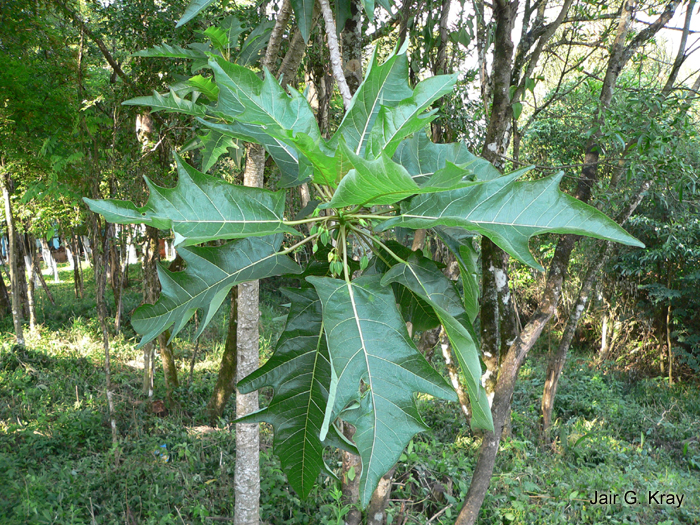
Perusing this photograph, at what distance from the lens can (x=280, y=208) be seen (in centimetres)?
80

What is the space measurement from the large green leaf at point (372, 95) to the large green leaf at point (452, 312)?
24 centimetres

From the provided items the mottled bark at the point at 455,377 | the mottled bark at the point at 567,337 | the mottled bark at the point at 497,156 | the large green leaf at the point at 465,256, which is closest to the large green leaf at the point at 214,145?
the large green leaf at the point at 465,256

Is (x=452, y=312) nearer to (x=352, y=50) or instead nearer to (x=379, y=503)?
(x=352, y=50)

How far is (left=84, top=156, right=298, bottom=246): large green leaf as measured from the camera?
677 mm

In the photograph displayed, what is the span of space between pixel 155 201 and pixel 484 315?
2.71 meters

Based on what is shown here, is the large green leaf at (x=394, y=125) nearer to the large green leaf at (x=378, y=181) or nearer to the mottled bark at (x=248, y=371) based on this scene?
the large green leaf at (x=378, y=181)

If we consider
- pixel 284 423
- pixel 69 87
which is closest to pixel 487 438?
pixel 284 423

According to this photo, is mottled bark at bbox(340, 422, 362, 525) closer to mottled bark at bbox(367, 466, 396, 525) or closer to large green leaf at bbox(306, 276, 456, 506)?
mottled bark at bbox(367, 466, 396, 525)

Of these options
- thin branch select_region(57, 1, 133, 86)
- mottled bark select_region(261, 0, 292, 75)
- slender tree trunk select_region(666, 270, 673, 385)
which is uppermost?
thin branch select_region(57, 1, 133, 86)

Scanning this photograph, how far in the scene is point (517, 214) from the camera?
69 cm

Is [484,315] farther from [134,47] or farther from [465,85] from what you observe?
[134,47]

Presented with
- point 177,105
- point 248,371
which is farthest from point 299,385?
point 248,371

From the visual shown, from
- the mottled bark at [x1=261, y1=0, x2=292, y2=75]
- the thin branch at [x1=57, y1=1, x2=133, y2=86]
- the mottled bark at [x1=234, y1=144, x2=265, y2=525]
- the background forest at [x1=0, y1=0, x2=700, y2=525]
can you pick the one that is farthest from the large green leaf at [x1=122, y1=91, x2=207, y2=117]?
the thin branch at [x1=57, y1=1, x2=133, y2=86]

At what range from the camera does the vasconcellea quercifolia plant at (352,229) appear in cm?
68
